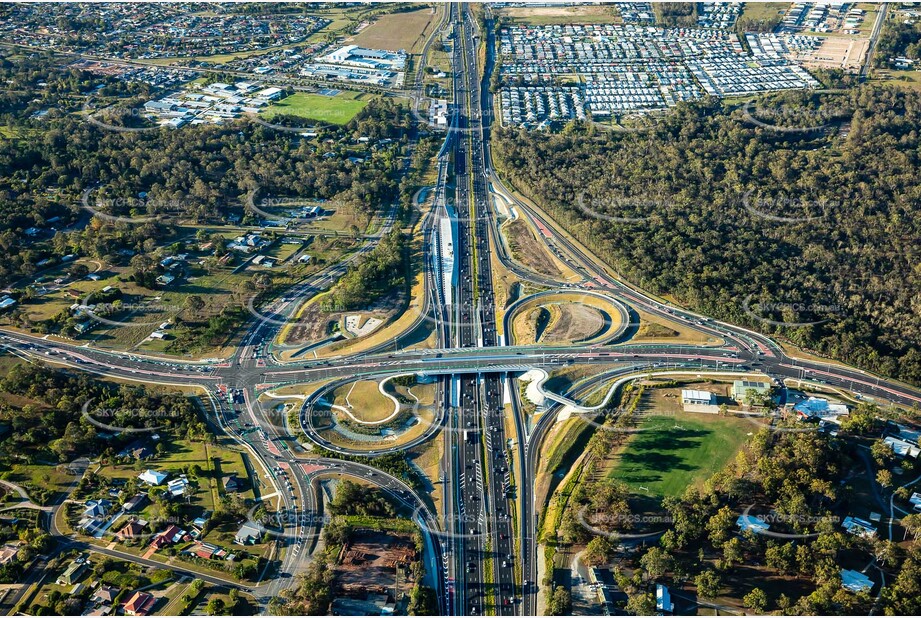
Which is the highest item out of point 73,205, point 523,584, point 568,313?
point 73,205

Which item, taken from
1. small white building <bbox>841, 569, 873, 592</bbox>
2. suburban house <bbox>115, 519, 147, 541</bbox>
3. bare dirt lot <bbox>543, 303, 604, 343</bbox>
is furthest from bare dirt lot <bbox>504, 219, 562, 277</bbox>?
suburban house <bbox>115, 519, 147, 541</bbox>

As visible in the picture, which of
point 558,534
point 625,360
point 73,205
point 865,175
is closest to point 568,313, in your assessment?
point 625,360

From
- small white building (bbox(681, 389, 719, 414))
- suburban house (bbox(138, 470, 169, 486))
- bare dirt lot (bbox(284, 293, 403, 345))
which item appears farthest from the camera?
bare dirt lot (bbox(284, 293, 403, 345))

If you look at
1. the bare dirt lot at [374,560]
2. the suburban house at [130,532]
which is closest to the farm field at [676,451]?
the bare dirt lot at [374,560]

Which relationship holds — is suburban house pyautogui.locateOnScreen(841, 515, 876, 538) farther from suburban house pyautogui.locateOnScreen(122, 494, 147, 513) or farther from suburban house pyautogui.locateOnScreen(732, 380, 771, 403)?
suburban house pyautogui.locateOnScreen(122, 494, 147, 513)

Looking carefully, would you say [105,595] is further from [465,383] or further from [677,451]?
[677,451]

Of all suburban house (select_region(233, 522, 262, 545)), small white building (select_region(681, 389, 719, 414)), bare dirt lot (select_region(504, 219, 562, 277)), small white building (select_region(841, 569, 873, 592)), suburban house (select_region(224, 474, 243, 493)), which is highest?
bare dirt lot (select_region(504, 219, 562, 277))

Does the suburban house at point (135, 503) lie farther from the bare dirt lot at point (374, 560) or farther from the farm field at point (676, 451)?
the farm field at point (676, 451)

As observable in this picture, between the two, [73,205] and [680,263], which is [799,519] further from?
[73,205]

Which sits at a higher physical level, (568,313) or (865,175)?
(865,175)
